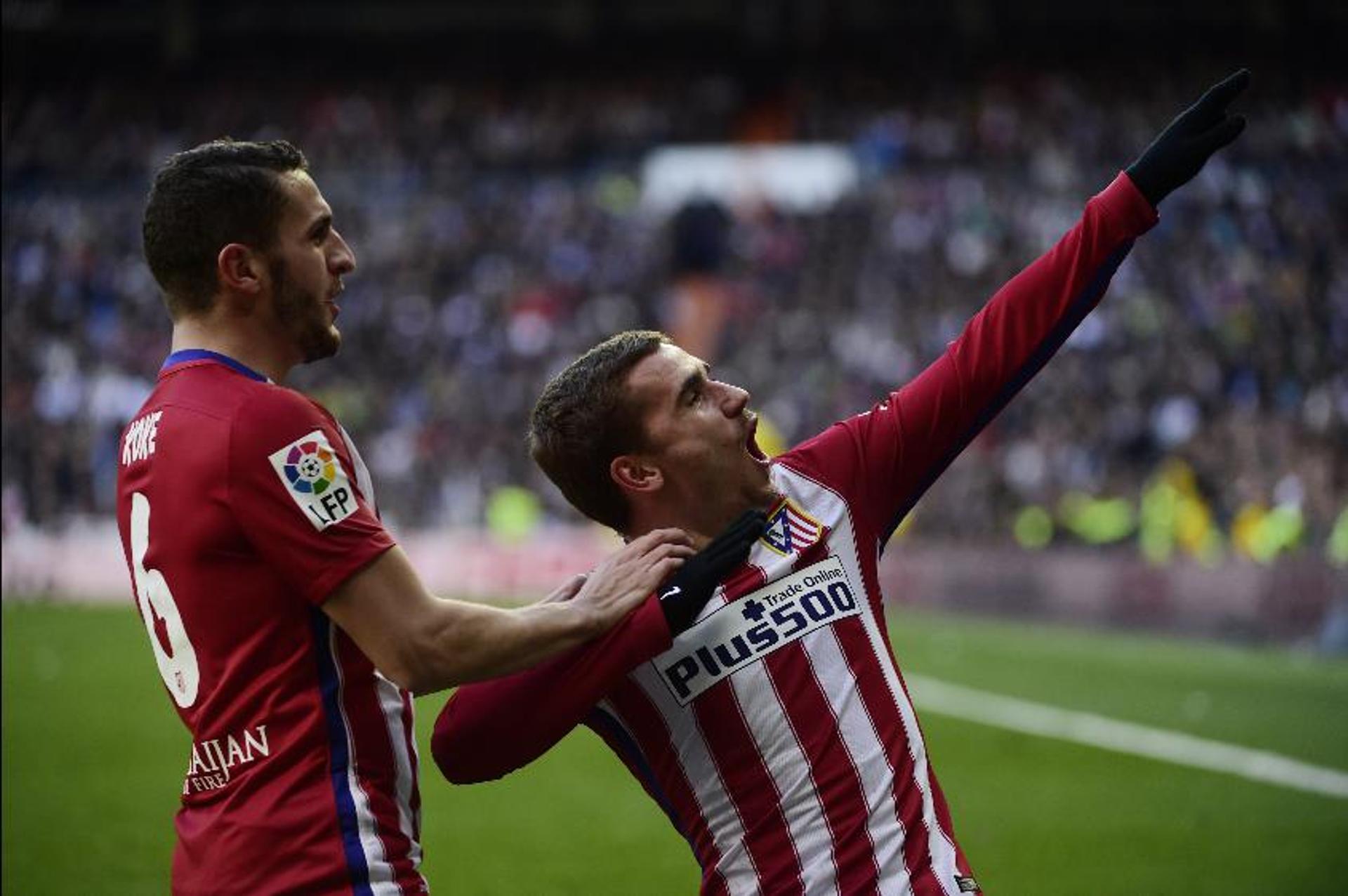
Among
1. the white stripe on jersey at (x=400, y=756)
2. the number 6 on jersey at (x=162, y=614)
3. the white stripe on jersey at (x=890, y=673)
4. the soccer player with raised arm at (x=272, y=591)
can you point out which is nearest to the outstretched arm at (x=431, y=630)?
the soccer player with raised arm at (x=272, y=591)

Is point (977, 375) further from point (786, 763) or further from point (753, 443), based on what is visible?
point (786, 763)

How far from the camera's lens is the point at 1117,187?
12.4ft

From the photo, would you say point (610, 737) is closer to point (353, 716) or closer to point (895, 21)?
point (353, 716)

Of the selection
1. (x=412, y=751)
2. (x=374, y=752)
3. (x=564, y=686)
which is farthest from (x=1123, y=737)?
(x=374, y=752)

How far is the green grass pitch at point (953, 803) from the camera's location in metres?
7.60

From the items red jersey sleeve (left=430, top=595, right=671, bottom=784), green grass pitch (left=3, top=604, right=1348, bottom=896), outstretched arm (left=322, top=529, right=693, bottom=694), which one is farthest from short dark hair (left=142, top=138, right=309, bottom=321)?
green grass pitch (left=3, top=604, right=1348, bottom=896)

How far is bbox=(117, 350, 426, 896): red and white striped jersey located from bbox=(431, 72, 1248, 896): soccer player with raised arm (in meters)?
0.34

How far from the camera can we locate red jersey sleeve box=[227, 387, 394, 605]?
3012 mm

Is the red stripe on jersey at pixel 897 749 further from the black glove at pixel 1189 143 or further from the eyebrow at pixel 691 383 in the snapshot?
the black glove at pixel 1189 143

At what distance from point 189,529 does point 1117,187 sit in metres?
2.21

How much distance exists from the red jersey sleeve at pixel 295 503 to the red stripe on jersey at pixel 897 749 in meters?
1.11

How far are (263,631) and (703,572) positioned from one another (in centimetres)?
90

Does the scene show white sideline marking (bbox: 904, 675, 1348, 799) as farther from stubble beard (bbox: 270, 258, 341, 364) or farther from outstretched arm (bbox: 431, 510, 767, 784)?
stubble beard (bbox: 270, 258, 341, 364)

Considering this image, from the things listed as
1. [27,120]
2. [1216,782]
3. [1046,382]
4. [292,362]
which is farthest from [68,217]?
[292,362]
